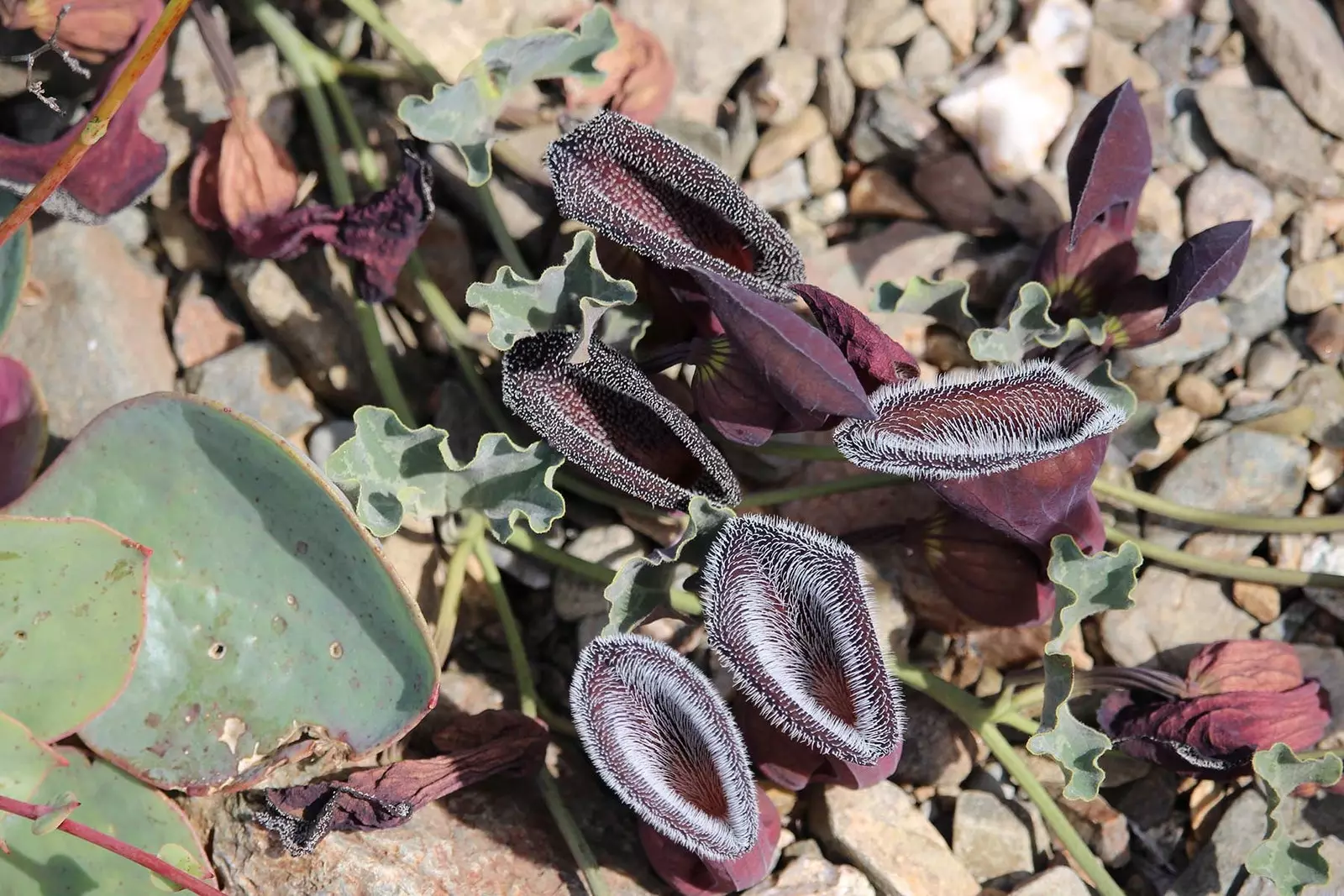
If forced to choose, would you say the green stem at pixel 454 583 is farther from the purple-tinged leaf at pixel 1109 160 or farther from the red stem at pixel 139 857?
the purple-tinged leaf at pixel 1109 160

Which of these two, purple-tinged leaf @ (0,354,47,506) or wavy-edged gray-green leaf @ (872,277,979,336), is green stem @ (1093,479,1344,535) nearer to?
wavy-edged gray-green leaf @ (872,277,979,336)

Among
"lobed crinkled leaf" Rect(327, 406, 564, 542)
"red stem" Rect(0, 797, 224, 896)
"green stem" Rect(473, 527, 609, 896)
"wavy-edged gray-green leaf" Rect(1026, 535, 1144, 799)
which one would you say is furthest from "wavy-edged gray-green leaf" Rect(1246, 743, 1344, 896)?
"red stem" Rect(0, 797, 224, 896)

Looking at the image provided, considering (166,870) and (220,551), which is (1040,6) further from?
(166,870)

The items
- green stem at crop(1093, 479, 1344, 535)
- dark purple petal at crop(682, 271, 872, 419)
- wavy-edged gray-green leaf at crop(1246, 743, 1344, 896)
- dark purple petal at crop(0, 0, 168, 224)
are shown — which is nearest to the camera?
dark purple petal at crop(682, 271, 872, 419)

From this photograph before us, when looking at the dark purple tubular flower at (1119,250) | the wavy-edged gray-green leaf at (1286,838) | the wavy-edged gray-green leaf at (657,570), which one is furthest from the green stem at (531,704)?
the dark purple tubular flower at (1119,250)

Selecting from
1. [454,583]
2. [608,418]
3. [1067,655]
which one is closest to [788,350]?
[608,418]

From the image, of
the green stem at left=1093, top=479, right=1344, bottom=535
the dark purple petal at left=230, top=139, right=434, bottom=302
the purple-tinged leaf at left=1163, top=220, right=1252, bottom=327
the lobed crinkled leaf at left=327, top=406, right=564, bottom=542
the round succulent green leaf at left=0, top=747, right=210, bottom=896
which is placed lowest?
the round succulent green leaf at left=0, top=747, right=210, bottom=896
